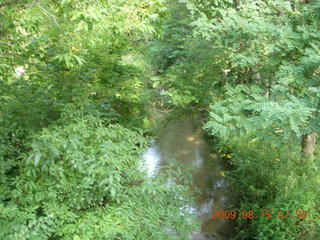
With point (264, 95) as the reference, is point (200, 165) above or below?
below

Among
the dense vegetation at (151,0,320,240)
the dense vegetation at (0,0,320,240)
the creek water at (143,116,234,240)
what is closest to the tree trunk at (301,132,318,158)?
the dense vegetation at (151,0,320,240)

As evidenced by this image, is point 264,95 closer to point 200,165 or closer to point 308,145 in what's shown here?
point 308,145

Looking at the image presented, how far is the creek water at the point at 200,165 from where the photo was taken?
569 centimetres

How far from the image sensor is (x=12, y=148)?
3219 millimetres

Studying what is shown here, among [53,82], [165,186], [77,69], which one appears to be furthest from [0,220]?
[77,69]

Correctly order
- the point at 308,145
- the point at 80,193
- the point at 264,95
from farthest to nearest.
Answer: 1. the point at 308,145
2. the point at 264,95
3. the point at 80,193

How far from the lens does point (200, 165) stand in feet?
27.0

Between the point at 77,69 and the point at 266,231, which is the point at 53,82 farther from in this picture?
the point at 266,231

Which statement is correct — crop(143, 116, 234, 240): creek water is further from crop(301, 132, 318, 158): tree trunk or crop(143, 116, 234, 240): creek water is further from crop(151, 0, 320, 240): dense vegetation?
crop(301, 132, 318, 158): tree trunk

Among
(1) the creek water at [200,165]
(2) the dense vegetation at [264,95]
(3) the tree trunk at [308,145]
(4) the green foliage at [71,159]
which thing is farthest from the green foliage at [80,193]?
(3) the tree trunk at [308,145]

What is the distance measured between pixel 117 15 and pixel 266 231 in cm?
392
